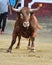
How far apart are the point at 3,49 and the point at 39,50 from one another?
941 millimetres

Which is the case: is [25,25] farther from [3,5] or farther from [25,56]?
[3,5]

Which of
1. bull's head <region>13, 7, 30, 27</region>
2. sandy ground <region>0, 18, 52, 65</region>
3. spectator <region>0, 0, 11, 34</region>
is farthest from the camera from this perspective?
spectator <region>0, 0, 11, 34</region>

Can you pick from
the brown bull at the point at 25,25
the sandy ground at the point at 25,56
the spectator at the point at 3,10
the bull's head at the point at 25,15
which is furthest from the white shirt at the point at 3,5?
the bull's head at the point at 25,15

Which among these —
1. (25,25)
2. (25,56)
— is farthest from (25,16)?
(25,56)

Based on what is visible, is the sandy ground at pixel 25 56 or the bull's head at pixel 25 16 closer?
the sandy ground at pixel 25 56

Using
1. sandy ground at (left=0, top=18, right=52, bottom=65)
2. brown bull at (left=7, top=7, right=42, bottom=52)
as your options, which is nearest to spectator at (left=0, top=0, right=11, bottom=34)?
sandy ground at (left=0, top=18, right=52, bottom=65)

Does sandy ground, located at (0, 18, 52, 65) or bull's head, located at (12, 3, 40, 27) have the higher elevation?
bull's head, located at (12, 3, 40, 27)

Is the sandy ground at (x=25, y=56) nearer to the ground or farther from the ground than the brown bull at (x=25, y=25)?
nearer to the ground

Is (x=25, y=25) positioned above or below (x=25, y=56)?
above

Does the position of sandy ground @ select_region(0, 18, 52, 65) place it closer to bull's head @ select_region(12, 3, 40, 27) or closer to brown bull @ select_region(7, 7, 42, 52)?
brown bull @ select_region(7, 7, 42, 52)

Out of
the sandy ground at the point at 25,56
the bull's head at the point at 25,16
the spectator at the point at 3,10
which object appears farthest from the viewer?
the spectator at the point at 3,10

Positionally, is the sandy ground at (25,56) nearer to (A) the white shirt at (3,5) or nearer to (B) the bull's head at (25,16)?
(B) the bull's head at (25,16)

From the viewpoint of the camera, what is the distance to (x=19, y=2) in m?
20.6

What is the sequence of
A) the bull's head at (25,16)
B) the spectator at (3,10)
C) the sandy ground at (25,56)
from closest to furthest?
the sandy ground at (25,56), the bull's head at (25,16), the spectator at (3,10)
